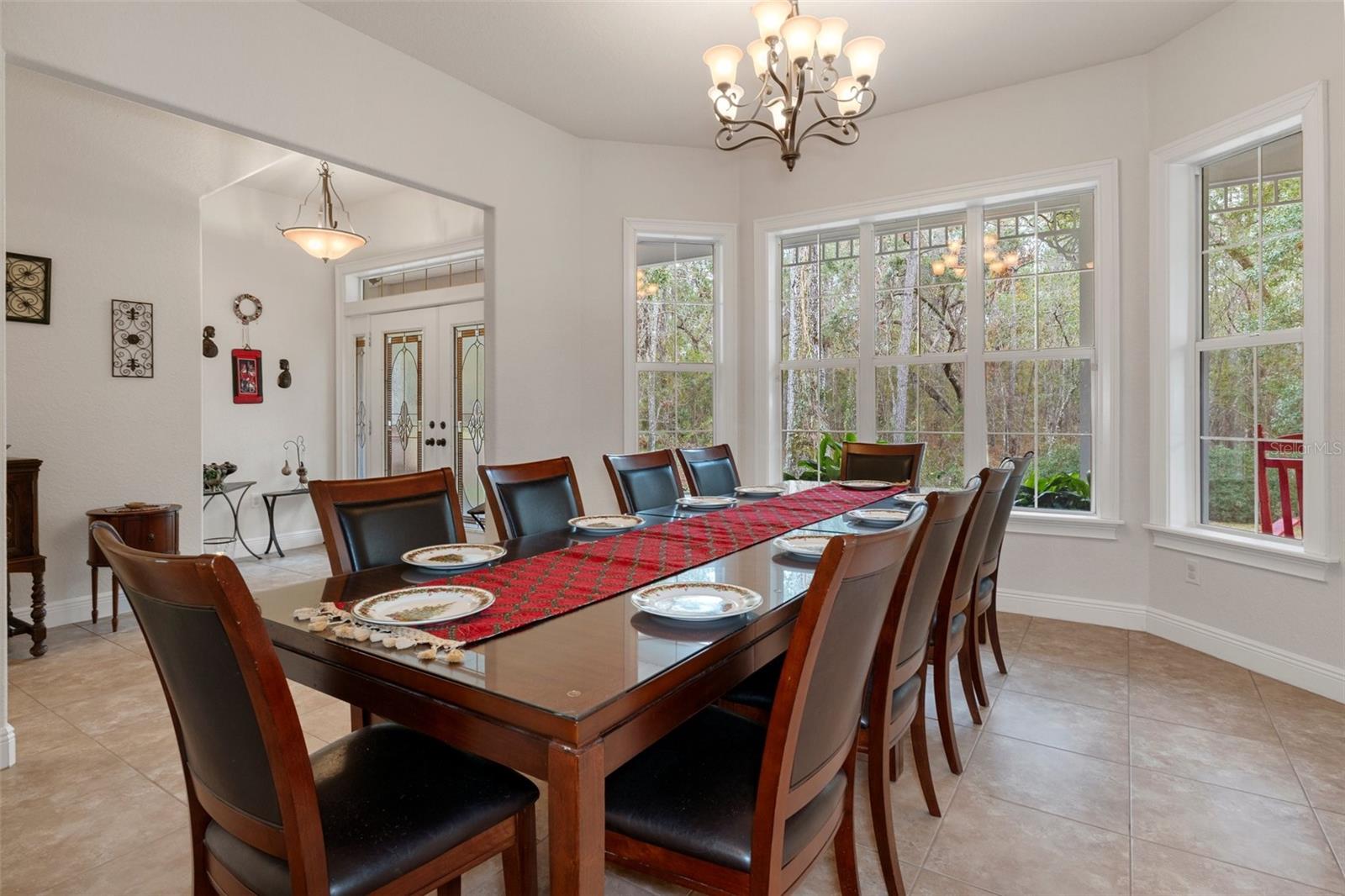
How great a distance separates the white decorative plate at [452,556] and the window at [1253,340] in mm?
3383

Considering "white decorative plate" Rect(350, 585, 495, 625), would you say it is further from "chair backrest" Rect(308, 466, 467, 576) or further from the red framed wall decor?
the red framed wall decor

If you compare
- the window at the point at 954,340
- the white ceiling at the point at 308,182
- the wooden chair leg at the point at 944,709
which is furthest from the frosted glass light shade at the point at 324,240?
the wooden chair leg at the point at 944,709

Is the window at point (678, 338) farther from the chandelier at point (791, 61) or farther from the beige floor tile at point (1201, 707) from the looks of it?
the beige floor tile at point (1201, 707)

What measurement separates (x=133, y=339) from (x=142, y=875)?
3.42 metres

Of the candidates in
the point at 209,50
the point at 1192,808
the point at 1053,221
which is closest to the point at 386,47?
the point at 209,50

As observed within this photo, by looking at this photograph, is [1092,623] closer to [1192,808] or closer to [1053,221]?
[1192,808]

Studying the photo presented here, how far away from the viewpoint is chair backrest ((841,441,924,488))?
143 inches

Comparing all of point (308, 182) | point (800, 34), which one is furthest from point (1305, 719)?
point (308, 182)

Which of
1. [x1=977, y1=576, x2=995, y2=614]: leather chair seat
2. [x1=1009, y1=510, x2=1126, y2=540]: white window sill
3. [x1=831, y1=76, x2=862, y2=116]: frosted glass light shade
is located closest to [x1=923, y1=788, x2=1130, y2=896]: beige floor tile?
[x1=977, y1=576, x2=995, y2=614]: leather chair seat

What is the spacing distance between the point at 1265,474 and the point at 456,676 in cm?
368

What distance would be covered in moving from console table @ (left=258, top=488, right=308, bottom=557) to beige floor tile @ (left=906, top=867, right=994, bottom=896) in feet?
17.2

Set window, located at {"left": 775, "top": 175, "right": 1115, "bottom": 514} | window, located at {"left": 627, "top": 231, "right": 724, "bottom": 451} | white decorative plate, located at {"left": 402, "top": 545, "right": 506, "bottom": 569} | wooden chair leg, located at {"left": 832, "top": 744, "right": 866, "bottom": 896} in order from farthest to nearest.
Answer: window, located at {"left": 627, "top": 231, "right": 724, "bottom": 451}
window, located at {"left": 775, "top": 175, "right": 1115, "bottom": 514}
white decorative plate, located at {"left": 402, "top": 545, "right": 506, "bottom": 569}
wooden chair leg, located at {"left": 832, "top": 744, "right": 866, "bottom": 896}

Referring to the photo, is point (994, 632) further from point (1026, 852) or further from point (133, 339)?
point (133, 339)

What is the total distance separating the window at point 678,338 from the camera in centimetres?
486
